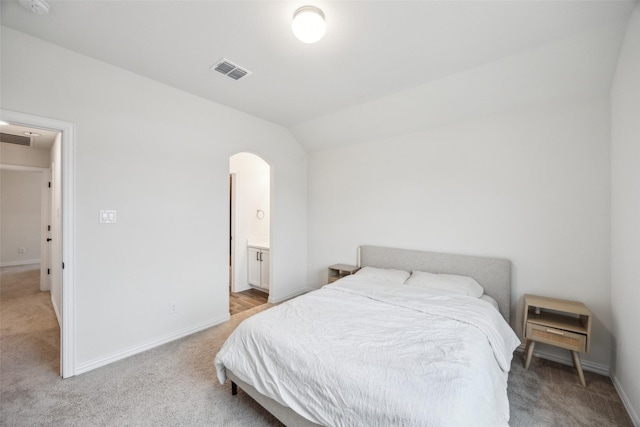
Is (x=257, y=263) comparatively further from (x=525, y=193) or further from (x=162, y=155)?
(x=525, y=193)

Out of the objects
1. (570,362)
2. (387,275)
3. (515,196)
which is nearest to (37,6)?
(387,275)

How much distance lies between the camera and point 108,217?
2365 mm

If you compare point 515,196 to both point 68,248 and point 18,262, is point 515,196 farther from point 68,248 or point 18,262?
point 18,262

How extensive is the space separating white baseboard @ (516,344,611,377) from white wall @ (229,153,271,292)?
388 centimetres

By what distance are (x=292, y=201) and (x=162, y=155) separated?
197 cm

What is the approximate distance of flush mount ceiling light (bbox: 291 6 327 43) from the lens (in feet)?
5.35

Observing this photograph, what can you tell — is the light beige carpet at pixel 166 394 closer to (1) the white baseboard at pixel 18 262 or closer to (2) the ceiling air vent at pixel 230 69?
(2) the ceiling air vent at pixel 230 69

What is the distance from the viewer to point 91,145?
7.47 feet

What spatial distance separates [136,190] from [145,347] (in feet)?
5.19

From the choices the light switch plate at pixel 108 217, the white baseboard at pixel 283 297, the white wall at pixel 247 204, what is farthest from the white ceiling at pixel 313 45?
the white baseboard at pixel 283 297

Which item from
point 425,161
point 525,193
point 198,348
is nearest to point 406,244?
point 425,161

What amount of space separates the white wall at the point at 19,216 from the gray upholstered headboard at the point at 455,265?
822cm

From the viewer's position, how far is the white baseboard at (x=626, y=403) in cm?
167

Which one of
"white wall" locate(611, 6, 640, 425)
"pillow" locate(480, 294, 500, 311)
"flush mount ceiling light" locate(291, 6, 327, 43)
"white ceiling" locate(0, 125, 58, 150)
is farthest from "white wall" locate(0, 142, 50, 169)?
"white wall" locate(611, 6, 640, 425)
